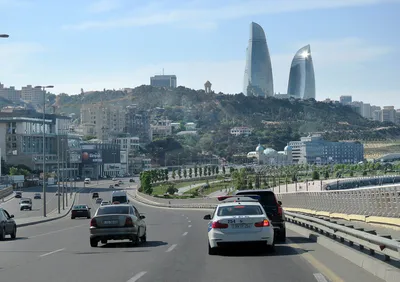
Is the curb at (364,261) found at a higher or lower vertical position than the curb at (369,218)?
higher

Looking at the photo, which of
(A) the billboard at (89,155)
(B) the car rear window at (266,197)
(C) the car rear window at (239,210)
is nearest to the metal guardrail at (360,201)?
(B) the car rear window at (266,197)

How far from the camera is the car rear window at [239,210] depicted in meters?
19.3

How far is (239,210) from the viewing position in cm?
1936

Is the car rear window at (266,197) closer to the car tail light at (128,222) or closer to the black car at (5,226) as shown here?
the car tail light at (128,222)

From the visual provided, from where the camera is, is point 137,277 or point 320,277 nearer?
point 320,277

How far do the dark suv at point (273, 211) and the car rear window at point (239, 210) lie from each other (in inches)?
164

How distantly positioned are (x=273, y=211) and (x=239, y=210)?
16.7 feet

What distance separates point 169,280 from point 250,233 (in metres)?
4.81

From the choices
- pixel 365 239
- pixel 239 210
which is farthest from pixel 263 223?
pixel 365 239

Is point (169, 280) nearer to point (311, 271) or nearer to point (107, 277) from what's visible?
point (107, 277)

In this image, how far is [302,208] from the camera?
2297 inches

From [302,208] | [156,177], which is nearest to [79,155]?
[156,177]

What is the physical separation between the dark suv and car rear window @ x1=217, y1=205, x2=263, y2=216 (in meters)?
4.17

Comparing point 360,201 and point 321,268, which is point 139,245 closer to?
point 321,268
